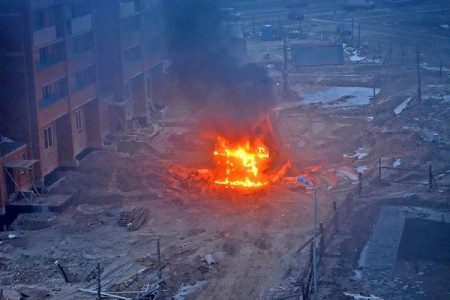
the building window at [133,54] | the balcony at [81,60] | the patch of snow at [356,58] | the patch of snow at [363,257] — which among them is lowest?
Answer: the patch of snow at [363,257]

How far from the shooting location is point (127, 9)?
135 feet

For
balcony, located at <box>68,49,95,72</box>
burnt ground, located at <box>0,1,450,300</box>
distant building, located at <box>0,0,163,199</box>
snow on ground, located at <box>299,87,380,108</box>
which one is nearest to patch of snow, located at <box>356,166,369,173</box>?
burnt ground, located at <box>0,1,450,300</box>

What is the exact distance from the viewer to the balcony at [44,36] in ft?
98.6

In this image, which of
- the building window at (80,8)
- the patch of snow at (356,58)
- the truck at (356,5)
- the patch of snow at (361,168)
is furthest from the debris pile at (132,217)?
the truck at (356,5)

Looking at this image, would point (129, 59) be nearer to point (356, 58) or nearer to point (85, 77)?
point (85, 77)

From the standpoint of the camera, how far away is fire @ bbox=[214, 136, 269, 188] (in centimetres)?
3105

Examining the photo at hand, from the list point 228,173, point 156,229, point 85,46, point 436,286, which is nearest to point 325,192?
point 228,173

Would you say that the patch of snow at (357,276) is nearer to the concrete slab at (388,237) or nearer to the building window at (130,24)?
the concrete slab at (388,237)

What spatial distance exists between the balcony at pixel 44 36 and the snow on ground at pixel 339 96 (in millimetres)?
20649

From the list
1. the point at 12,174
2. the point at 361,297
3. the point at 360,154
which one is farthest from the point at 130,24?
the point at 361,297

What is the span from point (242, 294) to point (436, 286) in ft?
17.8

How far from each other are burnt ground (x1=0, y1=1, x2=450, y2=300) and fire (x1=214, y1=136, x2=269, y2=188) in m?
0.85

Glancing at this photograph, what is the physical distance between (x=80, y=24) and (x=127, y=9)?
21.2 ft

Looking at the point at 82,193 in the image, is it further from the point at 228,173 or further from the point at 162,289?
the point at 162,289
